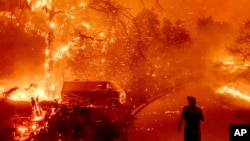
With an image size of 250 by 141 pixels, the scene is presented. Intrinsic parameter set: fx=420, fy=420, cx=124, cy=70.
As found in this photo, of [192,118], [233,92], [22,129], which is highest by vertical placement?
[233,92]

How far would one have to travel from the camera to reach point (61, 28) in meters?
29.7

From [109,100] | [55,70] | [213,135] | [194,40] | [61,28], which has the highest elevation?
[194,40]

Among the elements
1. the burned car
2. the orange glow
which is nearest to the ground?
the burned car

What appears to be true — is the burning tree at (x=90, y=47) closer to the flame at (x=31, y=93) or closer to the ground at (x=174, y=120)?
the flame at (x=31, y=93)

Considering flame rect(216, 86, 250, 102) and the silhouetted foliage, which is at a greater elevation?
the silhouetted foliage

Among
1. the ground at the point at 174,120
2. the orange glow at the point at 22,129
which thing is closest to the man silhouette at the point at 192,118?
the ground at the point at 174,120

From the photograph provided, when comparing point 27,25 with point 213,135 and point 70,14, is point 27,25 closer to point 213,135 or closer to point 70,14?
point 70,14

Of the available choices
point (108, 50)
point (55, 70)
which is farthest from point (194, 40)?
point (55, 70)

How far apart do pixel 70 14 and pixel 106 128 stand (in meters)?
14.8

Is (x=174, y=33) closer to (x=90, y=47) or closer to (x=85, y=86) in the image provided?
(x=90, y=47)

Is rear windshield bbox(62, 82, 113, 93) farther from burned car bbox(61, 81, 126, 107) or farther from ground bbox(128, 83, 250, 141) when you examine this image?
ground bbox(128, 83, 250, 141)

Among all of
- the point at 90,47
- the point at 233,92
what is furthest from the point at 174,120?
the point at 90,47

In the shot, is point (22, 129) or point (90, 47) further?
point (90, 47)

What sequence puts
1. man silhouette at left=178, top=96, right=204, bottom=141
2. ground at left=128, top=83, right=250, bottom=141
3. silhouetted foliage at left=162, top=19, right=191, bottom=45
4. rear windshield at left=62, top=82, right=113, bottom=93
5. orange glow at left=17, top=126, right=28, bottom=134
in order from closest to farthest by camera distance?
man silhouette at left=178, top=96, right=204, bottom=141 → orange glow at left=17, top=126, right=28, bottom=134 → ground at left=128, top=83, right=250, bottom=141 → rear windshield at left=62, top=82, right=113, bottom=93 → silhouetted foliage at left=162, top=19, right=191, bottom=45
